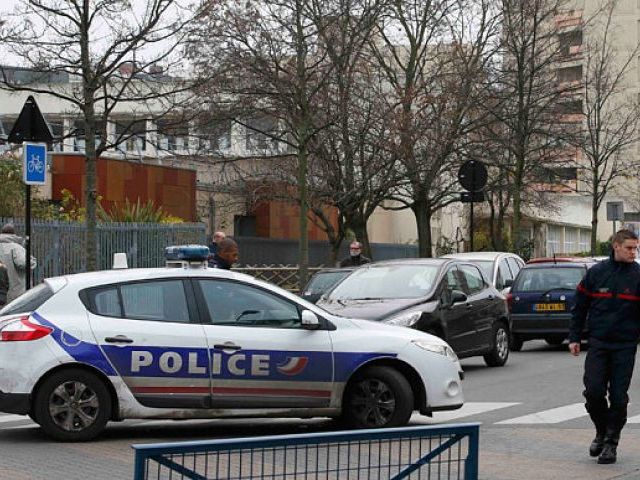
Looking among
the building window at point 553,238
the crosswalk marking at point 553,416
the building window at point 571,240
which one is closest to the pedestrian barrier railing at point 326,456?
the crosswalk marking at point 553,416

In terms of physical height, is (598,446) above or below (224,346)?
below

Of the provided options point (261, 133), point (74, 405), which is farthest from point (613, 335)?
point (261, 133)

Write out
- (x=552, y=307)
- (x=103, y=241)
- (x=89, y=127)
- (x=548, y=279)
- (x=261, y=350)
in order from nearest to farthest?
(x=261, y=350)
(x=89, y=127)
(x=552, y=307)
(x=548, y=279)
(x=103, y=241)

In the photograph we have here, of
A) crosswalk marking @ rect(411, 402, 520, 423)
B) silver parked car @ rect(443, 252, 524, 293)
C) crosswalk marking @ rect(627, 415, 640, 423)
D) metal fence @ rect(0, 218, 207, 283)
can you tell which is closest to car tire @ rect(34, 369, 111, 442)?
crosswalk marking @ rect(411, 402, 520, 423)

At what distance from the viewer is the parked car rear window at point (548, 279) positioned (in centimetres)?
2286

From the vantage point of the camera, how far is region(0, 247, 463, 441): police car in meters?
10.8

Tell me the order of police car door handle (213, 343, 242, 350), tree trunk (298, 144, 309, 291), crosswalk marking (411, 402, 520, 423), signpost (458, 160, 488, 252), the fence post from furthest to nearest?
signpost (458, 160, 488, 252) < tree trunk (298, 144, 309, 291) < crosswalk marking (411, 402, 520, 423) < police car door handle (213, 343, 242, 350) < the fence post

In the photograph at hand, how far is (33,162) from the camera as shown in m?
16.8

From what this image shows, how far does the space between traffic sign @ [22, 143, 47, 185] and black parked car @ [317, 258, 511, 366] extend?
3976mm

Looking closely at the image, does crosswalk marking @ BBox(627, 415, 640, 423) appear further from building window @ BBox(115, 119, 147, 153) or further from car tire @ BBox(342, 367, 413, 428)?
building window @ BBox(115, 119, 147, 153)

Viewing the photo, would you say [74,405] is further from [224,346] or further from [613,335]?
[613,335]

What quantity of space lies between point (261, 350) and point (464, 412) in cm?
298

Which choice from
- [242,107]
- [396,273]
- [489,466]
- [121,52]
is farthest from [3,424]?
[242,107]

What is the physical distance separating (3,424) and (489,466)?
4884mm
